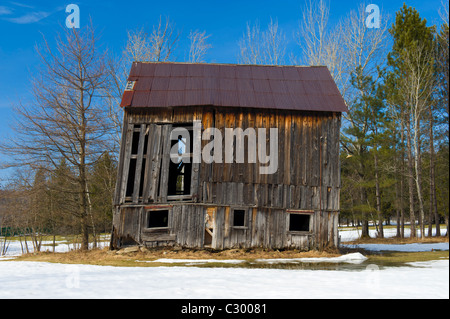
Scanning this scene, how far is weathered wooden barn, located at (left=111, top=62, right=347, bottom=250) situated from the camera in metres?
18.1

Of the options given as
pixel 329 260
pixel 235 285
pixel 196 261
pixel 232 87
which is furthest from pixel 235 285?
pixel 232 87

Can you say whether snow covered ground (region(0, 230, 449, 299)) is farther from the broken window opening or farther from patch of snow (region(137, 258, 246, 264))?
the broken window opening

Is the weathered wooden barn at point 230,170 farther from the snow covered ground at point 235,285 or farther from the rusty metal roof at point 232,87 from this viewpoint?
the snow covered ground at point 235,285

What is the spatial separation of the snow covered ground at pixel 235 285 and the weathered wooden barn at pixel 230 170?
6.84m

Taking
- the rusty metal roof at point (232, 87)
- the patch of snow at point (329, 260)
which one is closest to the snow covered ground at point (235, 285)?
the patch of snow at point (329, 260)

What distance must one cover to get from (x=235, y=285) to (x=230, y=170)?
32.7 ft

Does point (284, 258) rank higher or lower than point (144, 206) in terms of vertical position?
lower

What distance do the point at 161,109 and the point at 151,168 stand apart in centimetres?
298

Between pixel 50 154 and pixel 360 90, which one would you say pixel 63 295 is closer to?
pixel 50 154

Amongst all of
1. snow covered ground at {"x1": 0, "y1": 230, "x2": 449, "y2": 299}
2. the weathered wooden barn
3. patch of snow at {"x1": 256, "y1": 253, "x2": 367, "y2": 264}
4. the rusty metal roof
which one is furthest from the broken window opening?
snow covered ground at {"x1": 0, "y1": 230, "x2": 449, "y2": 299}

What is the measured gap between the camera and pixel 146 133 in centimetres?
1877

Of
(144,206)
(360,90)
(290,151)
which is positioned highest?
(360,90)

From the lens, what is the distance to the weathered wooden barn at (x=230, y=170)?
59.3 feet
